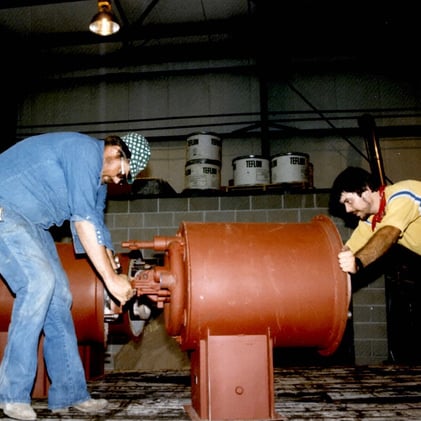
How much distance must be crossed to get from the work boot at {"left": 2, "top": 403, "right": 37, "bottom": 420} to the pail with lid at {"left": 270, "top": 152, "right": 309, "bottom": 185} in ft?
13.3

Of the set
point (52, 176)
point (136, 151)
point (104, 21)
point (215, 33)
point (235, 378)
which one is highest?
point (215, 33)

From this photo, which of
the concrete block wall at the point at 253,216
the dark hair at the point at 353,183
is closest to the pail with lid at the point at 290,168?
the concrete block wall at the point at 253,216

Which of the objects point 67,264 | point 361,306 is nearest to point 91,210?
point 67,264

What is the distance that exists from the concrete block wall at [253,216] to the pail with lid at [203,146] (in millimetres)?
675

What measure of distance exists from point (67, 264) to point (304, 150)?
5.98 metres

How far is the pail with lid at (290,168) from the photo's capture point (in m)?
5.57

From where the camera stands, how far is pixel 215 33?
22.9 feet

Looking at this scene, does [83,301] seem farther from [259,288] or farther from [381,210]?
[381,210]

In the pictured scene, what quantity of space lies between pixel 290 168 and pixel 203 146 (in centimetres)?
114

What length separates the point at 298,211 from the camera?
209 inches

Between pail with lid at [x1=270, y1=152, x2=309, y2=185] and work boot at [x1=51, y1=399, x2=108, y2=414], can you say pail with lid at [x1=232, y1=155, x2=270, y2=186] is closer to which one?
pail with lid at [x1=270, y1=152, x2=309, y2=185]

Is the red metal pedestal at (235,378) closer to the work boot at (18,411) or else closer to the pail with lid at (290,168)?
the work boot at (18,411)

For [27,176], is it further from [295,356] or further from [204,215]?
[295,356]

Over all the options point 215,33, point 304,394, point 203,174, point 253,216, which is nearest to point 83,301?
point 304,394
